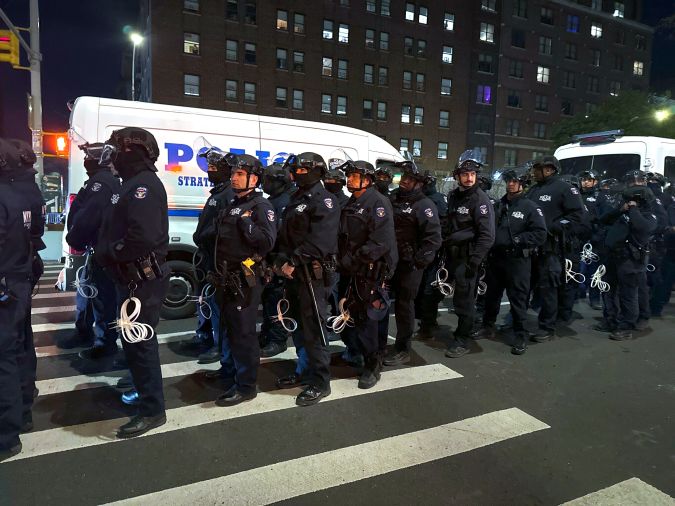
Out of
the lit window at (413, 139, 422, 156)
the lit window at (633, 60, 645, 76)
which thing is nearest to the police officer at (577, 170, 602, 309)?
the lit window at (413, 139, 422, 156)

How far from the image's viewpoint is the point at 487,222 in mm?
5203

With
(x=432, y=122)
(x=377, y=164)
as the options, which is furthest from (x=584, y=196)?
(x=432, y=122)

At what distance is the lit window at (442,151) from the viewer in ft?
133

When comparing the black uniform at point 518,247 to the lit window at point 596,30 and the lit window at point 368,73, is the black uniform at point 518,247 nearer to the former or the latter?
the lit window at point 368,73

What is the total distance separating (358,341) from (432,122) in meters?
37.7

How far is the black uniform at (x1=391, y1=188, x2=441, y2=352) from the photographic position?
16.1 feet

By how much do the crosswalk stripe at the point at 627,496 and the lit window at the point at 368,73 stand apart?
37.6 metres

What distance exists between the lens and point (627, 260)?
20.5ft

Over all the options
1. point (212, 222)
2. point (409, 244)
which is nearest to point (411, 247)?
point (409, 244)

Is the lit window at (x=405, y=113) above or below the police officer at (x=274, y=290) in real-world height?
above

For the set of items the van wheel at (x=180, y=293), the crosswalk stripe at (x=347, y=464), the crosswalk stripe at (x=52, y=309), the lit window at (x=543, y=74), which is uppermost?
the lit window at (x=543, y=74)

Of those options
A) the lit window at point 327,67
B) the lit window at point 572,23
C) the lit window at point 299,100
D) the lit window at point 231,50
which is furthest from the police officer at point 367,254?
the lit window at point 572,23

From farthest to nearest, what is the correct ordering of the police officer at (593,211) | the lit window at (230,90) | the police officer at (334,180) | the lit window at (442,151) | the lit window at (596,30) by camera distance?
the lit window at (596,30) < the lit window at (442,151) < the lit window at (230,90) < the police officer at (593,211) < the police officer at (334,180)

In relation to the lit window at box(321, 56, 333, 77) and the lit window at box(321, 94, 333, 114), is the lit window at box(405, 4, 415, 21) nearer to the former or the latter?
the lit window at box(321, 56, 333, 77)
